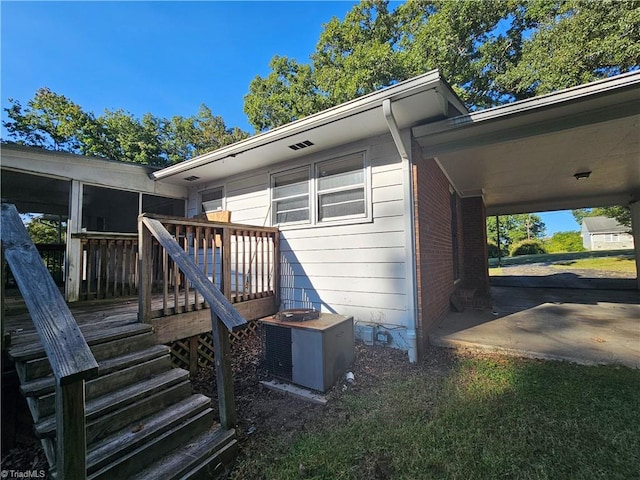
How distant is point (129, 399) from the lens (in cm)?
208

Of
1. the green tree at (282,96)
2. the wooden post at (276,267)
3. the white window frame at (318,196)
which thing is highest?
the green tree at (282,96)

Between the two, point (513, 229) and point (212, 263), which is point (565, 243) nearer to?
point (513, 229)

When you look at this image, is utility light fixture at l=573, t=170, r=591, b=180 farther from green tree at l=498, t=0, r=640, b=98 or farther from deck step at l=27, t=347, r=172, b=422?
deck step at l=27, t=347, r=172, b=422

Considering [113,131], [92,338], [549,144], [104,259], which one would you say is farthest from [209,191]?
[113,131]

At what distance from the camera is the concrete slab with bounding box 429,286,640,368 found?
347 cm

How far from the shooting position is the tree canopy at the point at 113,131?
16.0 meters

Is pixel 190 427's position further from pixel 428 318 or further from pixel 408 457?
pixel 428 318

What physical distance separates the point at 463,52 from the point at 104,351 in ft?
56.5

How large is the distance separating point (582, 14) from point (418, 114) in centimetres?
1136

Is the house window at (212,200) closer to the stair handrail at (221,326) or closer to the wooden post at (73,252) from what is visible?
the wooden post at (73,252)

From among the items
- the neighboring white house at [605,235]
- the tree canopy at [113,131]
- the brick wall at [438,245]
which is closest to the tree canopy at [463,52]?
the tree canopy at [113,131]

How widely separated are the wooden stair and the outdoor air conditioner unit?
3.61 feet

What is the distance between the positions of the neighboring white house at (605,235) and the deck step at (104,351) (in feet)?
173

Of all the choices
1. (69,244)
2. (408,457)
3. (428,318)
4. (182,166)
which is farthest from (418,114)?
(69,244)
